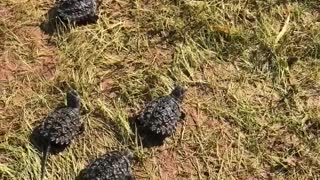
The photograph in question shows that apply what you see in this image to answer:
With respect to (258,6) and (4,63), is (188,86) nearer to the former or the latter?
(258,6)

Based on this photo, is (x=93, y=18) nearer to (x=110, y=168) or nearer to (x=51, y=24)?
(x=51, y=24)

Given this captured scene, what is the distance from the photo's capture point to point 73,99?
362 cm

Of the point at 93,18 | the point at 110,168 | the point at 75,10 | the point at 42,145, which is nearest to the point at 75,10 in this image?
the point at 75,10

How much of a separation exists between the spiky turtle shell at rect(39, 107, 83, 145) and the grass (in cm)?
10

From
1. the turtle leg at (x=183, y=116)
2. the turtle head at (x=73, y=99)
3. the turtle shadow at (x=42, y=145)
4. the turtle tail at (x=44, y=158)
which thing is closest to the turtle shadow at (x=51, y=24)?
the turtle head at (x=73, y=99)

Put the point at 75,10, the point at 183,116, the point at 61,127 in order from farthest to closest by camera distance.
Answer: the point at 75,10
the point at 183,116
the point at 61,127

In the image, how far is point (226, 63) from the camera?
13.3 feet

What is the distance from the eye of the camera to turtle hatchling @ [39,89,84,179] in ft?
11.4

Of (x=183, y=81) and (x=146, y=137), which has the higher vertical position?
(x=183, y=81)

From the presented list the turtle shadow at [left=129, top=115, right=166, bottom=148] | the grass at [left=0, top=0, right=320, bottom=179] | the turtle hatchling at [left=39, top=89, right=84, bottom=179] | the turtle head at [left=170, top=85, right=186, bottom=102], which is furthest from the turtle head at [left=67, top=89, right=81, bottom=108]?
the turtle head at [left=170, top=85, right=186, bottom=102]

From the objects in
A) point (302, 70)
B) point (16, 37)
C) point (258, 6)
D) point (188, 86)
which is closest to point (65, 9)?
point (16, 37)

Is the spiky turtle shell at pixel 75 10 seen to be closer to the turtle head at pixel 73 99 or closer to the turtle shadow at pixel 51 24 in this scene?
the turtle shadow at pixel 51 24

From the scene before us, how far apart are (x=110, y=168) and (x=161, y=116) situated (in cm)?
47

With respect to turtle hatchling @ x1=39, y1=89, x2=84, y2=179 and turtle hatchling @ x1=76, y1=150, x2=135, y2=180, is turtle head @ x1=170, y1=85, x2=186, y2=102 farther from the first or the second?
turtle hatchling @ x1=39, y1=89, x2=84, y2=179
